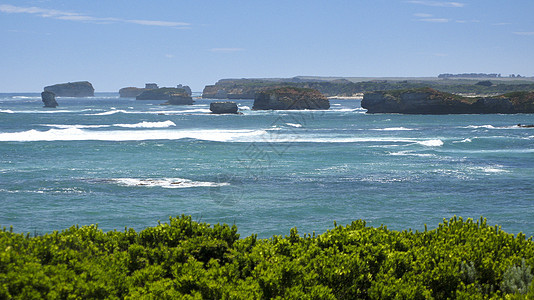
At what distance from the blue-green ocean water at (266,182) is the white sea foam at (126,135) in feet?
7.99

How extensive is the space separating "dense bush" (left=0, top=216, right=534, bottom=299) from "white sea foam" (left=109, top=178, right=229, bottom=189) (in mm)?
27196

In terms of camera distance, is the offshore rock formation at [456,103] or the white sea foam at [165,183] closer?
the white sea foam at [165,183]

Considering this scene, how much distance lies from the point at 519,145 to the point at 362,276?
6701 centimetres

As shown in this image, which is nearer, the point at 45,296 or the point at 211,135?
the point at 45,296

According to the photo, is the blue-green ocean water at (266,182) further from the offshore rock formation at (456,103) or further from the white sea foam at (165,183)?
the offshore rock formation at (456,103)

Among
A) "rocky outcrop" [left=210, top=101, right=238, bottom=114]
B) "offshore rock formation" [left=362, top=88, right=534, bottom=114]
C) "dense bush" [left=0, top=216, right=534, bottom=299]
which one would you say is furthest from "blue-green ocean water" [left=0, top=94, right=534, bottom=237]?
"rocky outcrop" [left=210, top=101, right=238, bottom=114]

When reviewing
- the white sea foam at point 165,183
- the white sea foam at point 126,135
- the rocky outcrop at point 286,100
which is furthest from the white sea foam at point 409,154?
the rocky outcrop at point 286,100

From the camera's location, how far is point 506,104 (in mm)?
151000

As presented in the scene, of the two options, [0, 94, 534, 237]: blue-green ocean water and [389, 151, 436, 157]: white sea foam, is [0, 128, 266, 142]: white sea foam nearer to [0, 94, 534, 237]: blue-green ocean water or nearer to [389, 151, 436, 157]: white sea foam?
[0, 94, 534, 237]: blue-green ocean water

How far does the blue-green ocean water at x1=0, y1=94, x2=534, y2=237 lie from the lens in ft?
104

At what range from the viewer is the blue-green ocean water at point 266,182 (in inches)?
1249

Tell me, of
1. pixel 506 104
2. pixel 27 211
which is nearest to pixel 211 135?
pixel 27 211

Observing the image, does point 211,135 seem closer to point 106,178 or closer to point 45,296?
point 106,178

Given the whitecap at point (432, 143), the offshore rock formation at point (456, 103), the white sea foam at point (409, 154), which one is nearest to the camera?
the white sea foam at point (409, 154)
